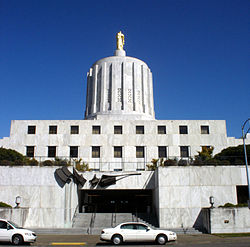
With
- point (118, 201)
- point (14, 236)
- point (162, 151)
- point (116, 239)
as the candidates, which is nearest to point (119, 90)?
point (162, 151)

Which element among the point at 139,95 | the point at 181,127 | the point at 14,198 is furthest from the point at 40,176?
the point at 139,95

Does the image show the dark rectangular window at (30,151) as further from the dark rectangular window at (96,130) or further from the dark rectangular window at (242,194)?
the dark rectangular window at (242,194)

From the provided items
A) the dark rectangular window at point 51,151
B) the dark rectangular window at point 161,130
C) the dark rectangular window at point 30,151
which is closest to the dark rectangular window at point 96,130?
the dark rectangular window at point 51,151

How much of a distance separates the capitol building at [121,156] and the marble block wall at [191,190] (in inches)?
3.5

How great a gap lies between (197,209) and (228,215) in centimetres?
338

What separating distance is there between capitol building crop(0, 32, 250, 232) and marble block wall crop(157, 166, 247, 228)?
88 millimetres

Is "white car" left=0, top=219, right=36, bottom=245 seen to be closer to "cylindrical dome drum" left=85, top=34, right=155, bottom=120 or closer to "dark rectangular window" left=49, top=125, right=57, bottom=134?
"dark rectangular window" left=49, top=125, right=57, bottom=134

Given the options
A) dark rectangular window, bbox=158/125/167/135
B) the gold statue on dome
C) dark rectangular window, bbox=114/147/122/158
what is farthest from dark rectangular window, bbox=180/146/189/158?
the gold statue on dome

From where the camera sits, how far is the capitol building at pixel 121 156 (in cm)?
2716

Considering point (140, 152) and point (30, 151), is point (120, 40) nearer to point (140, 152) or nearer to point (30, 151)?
point (140, 152)

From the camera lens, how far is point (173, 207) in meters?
27.0

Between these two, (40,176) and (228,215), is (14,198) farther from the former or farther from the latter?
(228,215)

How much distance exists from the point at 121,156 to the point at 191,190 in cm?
1499

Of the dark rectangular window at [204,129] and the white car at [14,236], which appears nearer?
the white car at [14,236]
